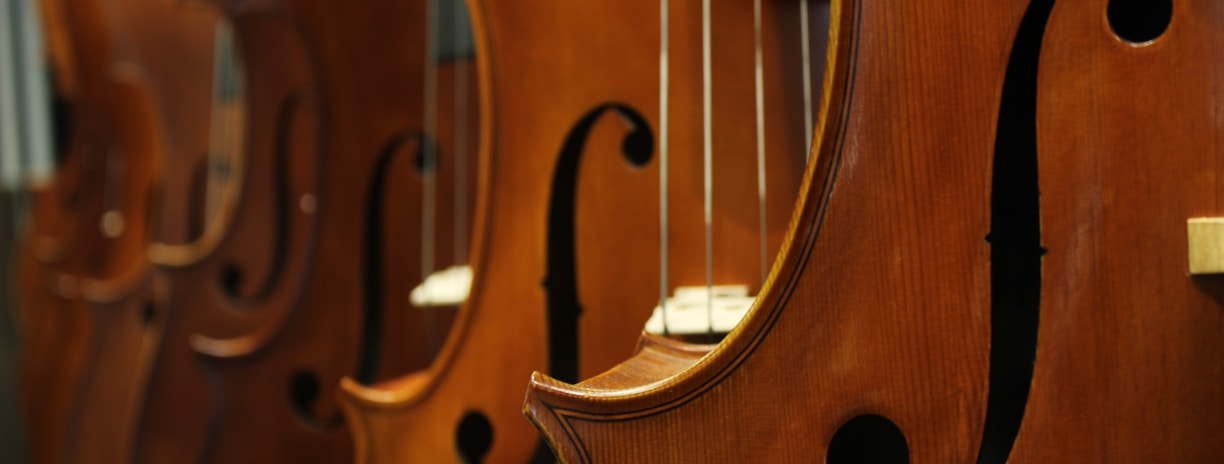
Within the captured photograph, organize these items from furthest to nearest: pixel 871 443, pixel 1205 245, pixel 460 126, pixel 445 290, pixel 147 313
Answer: pixel 147 313 < pixel 460 126 < pixel 445 290 < pixel 871 443 < pixel 1205 245

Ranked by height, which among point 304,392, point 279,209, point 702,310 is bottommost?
point 304,392

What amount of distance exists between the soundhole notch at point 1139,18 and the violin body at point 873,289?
0.22ft

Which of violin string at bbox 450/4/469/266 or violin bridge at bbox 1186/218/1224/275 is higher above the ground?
violin string at bbox 450/4/469/266

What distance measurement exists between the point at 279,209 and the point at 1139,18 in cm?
112

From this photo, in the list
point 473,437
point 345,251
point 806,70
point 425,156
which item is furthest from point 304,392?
point 806,70

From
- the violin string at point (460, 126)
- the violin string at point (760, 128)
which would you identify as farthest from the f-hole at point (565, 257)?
the violin string at point (460, 126)

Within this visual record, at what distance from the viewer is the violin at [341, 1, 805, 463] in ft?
2.61

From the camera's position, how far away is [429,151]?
123 cm

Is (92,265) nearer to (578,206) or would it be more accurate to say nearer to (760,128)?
(578,206)

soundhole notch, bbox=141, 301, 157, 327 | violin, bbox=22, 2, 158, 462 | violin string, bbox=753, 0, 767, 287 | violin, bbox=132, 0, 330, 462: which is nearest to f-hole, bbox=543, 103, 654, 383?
violin string, bbox=753, 0, 767, 287

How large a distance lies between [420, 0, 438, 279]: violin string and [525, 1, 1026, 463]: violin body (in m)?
0.71

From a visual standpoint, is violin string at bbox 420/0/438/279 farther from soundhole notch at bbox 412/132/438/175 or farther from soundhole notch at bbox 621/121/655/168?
soundhole notch at bbox 621/121/655/168

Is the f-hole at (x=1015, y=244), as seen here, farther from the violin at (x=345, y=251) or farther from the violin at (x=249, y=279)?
the violin at (x=249, y=279)

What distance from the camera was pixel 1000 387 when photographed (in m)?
0.54
